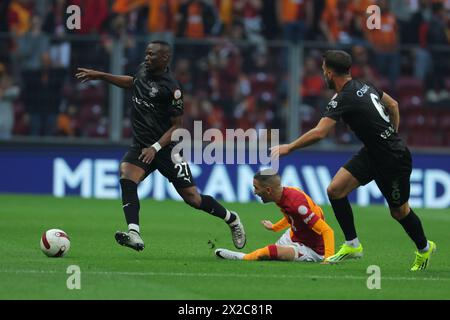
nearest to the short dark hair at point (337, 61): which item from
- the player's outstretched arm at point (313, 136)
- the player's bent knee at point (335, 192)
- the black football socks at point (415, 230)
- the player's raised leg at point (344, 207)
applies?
the player's outstretched arm at point (313, 136)

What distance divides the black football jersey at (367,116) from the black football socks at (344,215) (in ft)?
1.99

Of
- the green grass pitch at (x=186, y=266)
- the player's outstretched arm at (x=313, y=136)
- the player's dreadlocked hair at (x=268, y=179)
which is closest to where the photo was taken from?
the green grass pitch at (x=186, y=266)

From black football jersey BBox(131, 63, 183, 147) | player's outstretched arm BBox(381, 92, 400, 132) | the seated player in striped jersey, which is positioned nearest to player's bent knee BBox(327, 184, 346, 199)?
the seated player in striped jersey

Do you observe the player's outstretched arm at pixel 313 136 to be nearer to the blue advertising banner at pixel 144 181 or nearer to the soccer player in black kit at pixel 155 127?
the soccer player in black kit at pixel 155 127

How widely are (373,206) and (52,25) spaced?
711 cm

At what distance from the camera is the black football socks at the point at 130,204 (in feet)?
38.5

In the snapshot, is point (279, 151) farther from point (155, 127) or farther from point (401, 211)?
point (155, 127)

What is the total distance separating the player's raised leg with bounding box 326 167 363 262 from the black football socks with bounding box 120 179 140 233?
6.64 feet

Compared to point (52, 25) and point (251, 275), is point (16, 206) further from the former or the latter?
point (251, 275)

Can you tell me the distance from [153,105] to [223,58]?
30.8 feet

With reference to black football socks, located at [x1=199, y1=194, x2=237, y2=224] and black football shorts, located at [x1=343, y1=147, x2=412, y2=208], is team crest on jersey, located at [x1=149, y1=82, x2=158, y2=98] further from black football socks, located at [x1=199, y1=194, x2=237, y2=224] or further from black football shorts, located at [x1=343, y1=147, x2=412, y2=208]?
black football shorts, located at [x1=343, y1=147, x2=412, y2=208]

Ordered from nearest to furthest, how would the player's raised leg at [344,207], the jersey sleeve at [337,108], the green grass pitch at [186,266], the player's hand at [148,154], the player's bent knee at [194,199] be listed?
the green grass pitch at [186,266] → the jersey sleeve at [337,108] → the player's raised leg at [344,207] → the player's hand at [148,154] → the player's bent knee at [194,199]

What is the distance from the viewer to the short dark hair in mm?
10969

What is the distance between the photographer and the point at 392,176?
36.4 ft
